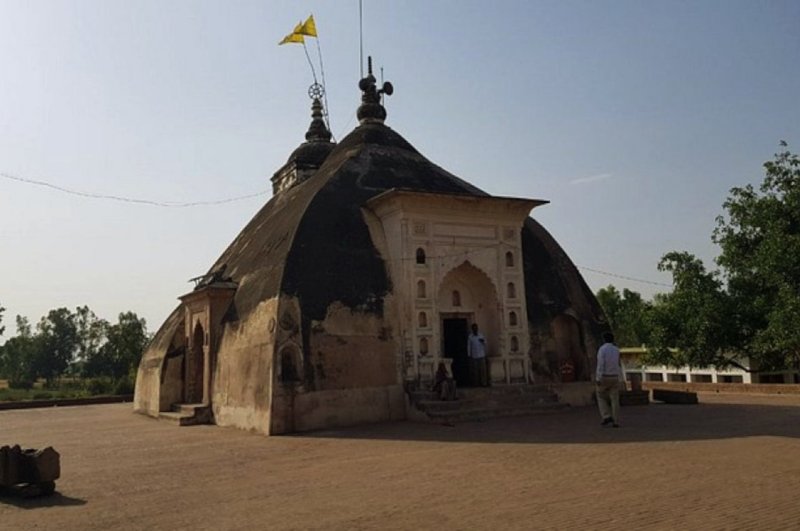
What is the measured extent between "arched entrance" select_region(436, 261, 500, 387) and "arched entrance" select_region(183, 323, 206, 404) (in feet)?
24.0

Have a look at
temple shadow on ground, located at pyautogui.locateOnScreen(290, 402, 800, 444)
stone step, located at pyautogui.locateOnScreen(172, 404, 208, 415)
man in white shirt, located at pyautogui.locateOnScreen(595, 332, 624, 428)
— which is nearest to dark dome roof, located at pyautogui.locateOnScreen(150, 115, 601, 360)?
stone step, located at pyautogui.locateOnScreen(172, 404, 208, 415)

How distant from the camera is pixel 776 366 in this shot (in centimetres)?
2427

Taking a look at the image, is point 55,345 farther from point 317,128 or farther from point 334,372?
point 334,372

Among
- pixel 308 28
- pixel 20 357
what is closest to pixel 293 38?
pixel 308 28

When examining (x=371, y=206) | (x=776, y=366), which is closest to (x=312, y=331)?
(x=371, y=206)

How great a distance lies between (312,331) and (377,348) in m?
1.70

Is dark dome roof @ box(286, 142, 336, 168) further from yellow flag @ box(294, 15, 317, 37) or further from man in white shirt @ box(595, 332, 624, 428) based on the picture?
man in white shirt @ box(595, 332, 624, 428)

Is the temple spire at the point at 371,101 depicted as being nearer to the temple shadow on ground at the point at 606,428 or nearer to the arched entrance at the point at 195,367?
the arched entrance at the point at 195,367

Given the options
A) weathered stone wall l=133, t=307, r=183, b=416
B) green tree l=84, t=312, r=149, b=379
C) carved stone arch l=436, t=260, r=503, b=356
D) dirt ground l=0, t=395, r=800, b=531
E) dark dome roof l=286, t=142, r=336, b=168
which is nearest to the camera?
dirt ground l=0, t=395, r=800, b=531

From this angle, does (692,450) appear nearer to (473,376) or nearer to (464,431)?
(464,431)

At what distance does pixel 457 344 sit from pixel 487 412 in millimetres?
3483

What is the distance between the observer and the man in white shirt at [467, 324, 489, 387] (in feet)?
55.6

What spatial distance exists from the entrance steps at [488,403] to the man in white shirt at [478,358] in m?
0.44

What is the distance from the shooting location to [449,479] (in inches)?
324
